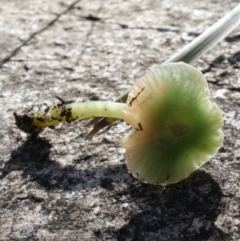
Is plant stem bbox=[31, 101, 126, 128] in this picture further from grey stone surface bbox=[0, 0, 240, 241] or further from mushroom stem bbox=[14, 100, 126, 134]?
grey stone surface bbox=[0, 0, 240, 241]

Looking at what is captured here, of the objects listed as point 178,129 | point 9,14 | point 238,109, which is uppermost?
point 178,129

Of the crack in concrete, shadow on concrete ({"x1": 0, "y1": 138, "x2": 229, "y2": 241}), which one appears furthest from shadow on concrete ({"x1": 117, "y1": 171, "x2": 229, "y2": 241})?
the crack in concrete

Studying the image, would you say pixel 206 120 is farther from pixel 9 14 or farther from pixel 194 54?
pixel 9 14

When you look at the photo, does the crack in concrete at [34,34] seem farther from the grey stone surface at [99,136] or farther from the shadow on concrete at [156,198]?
the shadow on concrete at [156,198]

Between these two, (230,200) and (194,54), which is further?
(194,54)

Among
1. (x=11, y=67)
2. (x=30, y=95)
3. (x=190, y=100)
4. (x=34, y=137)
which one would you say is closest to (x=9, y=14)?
(x=11, y=67)

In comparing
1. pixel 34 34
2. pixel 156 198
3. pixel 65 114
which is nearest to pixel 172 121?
pixel 156 198

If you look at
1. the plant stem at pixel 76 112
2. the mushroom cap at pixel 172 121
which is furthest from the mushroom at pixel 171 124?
the plant stem at pixel 76 112

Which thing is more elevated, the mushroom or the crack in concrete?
the mushroom
